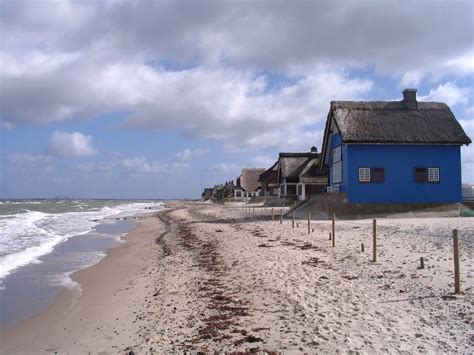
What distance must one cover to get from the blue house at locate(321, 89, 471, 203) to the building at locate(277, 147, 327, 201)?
655 inches

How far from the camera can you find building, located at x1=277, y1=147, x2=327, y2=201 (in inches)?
1631

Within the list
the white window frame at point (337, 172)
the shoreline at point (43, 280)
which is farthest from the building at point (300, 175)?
the shoreline at point (43, 280)

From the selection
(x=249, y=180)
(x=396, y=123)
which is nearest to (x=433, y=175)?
(x=396, y=123)

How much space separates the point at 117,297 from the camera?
386 inches

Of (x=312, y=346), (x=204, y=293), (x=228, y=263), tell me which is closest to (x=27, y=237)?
(x=228, y=263)

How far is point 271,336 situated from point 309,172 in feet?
120

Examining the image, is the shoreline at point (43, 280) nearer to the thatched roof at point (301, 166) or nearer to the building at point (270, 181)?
the thatched roof at point (301, 166)

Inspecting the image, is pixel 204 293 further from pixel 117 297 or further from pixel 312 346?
pixel 312 346

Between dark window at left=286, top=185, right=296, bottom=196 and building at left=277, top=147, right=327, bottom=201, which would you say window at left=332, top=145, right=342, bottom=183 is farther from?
dark window at left=286, top=185, right=296, bottom=196

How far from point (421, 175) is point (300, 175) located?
60.4ft

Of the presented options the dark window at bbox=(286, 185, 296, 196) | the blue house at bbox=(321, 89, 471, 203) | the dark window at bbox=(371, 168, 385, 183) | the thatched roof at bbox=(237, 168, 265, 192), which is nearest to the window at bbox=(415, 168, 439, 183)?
the blue house at bbox=(321, 89, 471, 203)

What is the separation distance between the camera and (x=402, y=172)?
943 inches

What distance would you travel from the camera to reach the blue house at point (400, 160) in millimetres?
23719

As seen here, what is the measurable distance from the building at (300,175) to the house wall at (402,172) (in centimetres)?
1705
